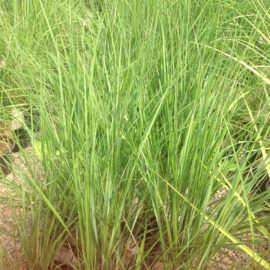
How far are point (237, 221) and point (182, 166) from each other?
170 millimetres

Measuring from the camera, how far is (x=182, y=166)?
103 centimetres

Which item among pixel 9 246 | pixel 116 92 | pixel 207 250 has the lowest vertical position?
pixel 9 246

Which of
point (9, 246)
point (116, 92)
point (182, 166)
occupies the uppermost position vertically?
point (116, 92)

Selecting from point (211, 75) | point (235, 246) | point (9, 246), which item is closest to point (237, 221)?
point (235, 246)

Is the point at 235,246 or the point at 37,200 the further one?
the point at 37,200

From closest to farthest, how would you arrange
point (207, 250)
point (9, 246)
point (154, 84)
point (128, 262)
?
point (207, 250) → point (128, 262) → point (9, 246) → point (154, 84)

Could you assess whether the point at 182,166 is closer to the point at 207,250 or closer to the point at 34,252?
the point at 207,250

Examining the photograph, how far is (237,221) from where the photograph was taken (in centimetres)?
106

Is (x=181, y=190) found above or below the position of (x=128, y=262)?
above

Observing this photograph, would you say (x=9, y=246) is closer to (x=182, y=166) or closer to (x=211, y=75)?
(x=182, y=166)

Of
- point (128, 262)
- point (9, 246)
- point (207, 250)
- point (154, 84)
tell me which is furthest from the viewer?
point (154, 84)

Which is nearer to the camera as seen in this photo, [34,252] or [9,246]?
[34,252]

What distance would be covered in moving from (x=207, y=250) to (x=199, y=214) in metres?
0.08

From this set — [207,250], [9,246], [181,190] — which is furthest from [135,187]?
[9,246]
